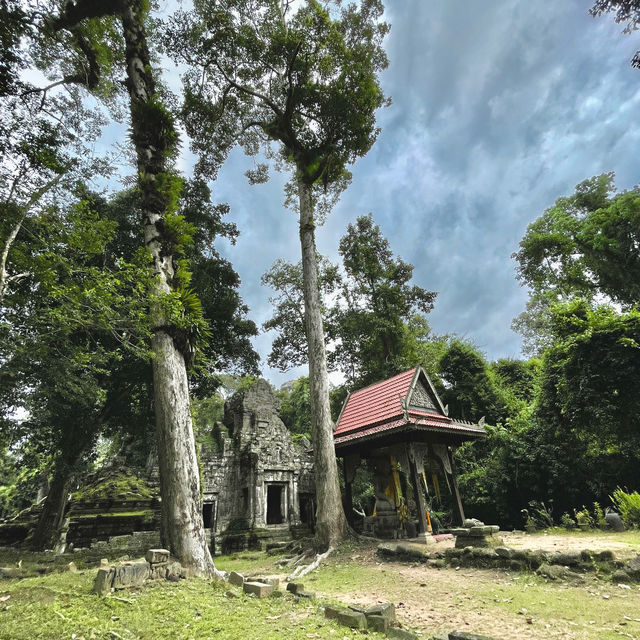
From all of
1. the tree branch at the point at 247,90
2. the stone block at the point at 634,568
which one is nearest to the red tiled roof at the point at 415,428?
the stone block at the point at 634,568

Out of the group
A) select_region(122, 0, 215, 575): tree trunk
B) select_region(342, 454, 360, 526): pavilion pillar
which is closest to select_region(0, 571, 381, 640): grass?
select_region(122, 0, 215, 575): tree trunk

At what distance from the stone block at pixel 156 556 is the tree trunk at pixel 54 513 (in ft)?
32.5

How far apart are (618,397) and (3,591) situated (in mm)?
12156

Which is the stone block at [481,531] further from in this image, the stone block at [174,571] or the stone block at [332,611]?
the stone block at [174,571]

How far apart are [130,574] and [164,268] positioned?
5.38 m

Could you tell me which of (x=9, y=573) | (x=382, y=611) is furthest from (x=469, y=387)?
(x=9, y=573)

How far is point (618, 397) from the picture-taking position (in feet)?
27.5

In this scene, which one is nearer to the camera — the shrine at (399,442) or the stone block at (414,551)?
the stone block at (414,551)

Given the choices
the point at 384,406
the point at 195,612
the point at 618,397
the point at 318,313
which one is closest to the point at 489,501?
the point at 384,406

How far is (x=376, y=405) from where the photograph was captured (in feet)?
39.4

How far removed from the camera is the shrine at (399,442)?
33.2 feet

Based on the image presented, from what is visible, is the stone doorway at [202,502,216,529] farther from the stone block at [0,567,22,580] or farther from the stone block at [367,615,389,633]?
the stone block at [367,615,389,633]

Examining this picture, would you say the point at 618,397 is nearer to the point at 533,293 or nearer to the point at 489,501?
the point at 489,501

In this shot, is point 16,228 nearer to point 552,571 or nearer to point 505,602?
point 505,602
